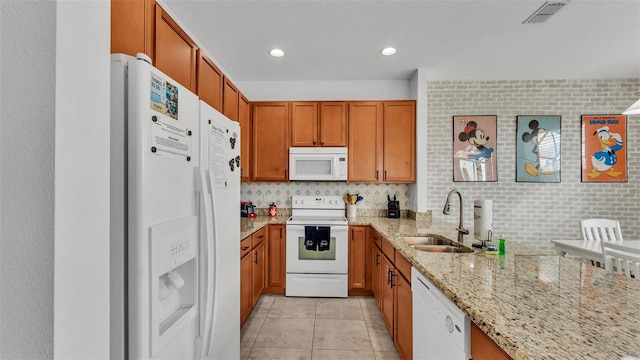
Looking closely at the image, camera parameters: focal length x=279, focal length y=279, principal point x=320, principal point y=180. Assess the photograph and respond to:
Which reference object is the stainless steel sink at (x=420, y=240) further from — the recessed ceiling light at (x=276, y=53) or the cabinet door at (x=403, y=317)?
the recessed ceiling light at (x=276, y=53)

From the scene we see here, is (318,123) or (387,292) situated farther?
(318,123)

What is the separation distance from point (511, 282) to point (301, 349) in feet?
5.56

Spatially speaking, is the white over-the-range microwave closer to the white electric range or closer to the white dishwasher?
the white electric range

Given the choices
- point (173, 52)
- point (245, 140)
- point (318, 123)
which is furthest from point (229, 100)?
point (318, 123)

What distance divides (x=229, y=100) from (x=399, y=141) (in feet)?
6.65

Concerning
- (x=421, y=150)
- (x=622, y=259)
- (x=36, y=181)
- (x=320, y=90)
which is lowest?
(x=622, y=259)

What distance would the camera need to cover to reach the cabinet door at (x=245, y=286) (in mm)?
2445

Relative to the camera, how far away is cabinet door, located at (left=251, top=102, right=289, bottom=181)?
3527 millimetres

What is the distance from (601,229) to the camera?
9.84 ft

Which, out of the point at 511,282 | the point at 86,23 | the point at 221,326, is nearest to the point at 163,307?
the point at 221,326

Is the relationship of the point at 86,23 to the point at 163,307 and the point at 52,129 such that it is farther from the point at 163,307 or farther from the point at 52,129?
the point at 163,307

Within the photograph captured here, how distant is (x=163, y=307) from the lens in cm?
102

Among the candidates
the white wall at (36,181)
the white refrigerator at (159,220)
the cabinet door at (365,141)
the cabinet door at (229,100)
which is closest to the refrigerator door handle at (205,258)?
the white refrigerator at (159,220)

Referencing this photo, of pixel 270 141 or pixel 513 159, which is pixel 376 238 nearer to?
pixel 270 141
